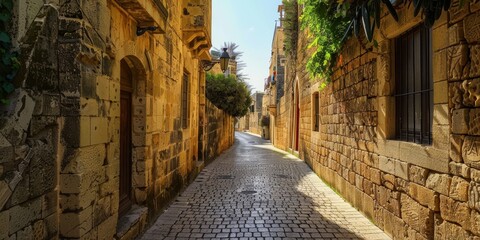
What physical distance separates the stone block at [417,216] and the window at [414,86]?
2.29 feet

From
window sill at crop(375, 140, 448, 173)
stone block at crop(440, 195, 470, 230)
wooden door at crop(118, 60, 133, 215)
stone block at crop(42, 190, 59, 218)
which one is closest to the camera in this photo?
stone block at crop(42, 190, 59, 218)

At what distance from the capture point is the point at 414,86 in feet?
13.4

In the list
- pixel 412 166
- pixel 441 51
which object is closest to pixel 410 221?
pixel 412 166

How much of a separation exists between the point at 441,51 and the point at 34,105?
349 cm

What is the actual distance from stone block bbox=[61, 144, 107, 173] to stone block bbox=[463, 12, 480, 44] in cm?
330

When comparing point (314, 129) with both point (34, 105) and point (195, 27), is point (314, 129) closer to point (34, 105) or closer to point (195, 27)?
point (195, 27)

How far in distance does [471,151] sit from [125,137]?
3.82m

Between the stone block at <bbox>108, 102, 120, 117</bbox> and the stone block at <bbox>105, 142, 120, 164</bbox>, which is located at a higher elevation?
the stone block at <bbox>108, 102, 120, 117</bbox>

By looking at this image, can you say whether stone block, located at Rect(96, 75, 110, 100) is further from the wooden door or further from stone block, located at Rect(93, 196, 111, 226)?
the wooden door

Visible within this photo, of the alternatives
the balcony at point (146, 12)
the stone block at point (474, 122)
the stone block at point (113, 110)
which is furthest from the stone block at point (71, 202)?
the stone block at point (474, 122)

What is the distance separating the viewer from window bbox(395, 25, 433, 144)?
3725 millimetres

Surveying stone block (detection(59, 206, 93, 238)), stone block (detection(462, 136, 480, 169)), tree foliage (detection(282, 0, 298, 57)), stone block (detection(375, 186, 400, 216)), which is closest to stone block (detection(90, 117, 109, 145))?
stone block (detection(59, 206, 93, 238))

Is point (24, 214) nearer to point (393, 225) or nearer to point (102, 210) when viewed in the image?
point (102, 210)

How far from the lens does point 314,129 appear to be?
1028 cm
